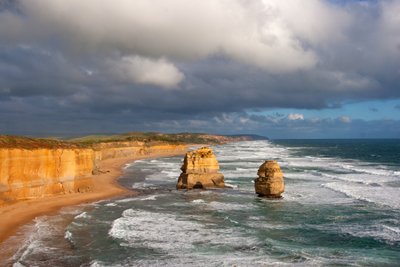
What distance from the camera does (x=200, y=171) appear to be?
38.4 meters

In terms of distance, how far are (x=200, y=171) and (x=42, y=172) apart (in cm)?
1366

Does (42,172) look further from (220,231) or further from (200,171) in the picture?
(220,231)

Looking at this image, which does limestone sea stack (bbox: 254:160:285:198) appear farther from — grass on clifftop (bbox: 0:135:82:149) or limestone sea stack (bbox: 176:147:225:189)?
grass on clifftop (bbox: 0:135:82:149)

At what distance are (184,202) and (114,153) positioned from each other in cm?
6371

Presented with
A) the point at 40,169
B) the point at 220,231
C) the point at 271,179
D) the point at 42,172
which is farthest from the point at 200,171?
the point at 220,231

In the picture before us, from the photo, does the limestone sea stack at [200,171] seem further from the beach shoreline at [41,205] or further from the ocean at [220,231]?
the beach shoreline at [41,205]

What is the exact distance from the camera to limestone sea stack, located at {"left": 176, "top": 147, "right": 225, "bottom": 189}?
3778 centimetres

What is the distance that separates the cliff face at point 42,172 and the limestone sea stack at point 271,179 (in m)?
15.6

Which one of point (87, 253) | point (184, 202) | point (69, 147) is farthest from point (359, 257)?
point (69, 147)

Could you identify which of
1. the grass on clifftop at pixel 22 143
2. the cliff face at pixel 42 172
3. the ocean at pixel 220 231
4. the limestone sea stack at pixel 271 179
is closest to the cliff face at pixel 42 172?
the cliff face at pixel 42 172

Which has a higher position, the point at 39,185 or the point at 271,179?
the point at 271,179

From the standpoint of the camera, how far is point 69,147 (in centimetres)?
3700

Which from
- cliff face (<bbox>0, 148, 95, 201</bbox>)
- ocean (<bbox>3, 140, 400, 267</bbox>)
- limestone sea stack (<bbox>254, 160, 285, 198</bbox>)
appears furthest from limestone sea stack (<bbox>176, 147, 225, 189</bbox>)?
cliff face (<bbox>0, 148, 95, 201</bbox>)

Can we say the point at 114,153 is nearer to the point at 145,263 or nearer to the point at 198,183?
the point at 198,183
